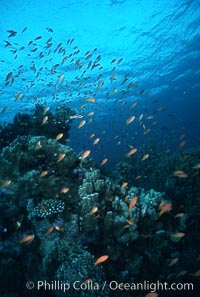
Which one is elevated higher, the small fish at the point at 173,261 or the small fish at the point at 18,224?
the small fish at the point at 18,224

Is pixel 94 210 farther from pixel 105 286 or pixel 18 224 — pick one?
pixel 18 224

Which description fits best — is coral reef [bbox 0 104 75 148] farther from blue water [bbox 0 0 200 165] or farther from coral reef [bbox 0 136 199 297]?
coral reef [bbox 0 136 199 297]

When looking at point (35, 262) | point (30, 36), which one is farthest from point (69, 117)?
point (30, 36)

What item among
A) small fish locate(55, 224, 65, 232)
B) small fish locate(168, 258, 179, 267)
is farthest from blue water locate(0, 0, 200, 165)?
small fish locate(168, 258, 179, 267)

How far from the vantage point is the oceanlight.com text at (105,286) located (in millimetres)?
5633

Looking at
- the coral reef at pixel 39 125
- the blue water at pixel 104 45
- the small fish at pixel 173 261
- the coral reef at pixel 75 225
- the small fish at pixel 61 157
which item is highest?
the blue water at pixel 104 45

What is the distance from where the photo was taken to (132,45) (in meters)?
26.1

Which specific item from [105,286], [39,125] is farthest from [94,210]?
[39,125]

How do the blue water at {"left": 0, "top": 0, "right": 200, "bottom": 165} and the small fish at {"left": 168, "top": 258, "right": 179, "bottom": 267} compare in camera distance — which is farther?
the blue water at {"left": 0, "top": 0, "right": 200, "bottom": 165}

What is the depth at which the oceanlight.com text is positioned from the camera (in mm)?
5633

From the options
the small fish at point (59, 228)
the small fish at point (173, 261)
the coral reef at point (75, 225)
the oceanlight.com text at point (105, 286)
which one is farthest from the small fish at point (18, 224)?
the small fish at point (173, 261)

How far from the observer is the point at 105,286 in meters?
5.79

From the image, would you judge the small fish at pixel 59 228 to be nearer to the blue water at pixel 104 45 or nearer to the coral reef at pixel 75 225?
the coral reef at pixel 75 225

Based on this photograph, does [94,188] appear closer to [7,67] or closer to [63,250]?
[63,250]
